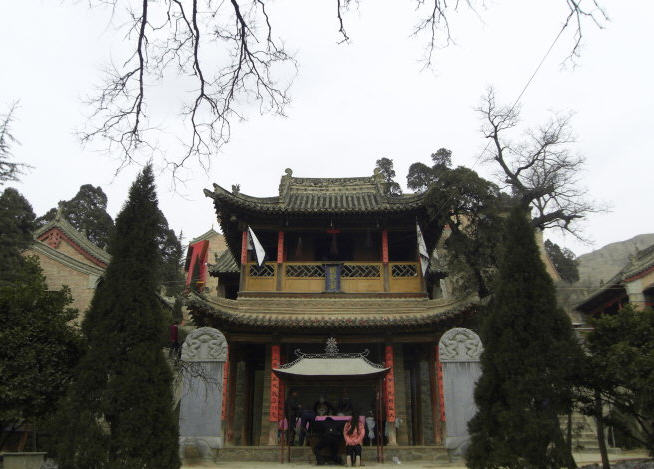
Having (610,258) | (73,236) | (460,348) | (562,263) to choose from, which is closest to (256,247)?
(460,348)

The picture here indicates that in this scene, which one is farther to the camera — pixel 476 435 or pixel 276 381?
pixel 276 381

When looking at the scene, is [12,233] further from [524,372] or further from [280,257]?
[524,372]

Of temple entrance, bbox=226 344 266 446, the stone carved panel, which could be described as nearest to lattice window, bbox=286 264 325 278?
temple entrance, bbox=226 344 266 446

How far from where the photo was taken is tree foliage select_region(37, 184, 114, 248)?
106 ft

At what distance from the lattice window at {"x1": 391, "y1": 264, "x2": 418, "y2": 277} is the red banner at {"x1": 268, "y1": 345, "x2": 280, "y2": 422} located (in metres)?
3.96

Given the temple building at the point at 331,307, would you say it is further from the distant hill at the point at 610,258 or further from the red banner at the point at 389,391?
the distant hill at the point at 610,258

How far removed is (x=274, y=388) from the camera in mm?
12875

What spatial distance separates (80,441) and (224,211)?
9.33 m

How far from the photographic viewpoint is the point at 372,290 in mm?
14195

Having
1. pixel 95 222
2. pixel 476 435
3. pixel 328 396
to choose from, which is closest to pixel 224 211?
pixel 328 396

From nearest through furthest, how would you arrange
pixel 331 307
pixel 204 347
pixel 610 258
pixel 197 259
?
pixel 204 347 → pixel 331 307 → pixel 197 259 → pixel 610 258

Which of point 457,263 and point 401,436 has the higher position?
point 457,263

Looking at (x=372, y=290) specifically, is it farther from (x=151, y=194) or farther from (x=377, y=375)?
(x=151, y=194)

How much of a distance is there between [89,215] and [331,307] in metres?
25.0
